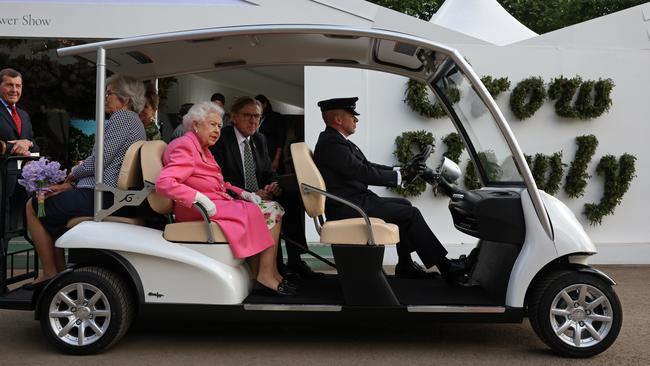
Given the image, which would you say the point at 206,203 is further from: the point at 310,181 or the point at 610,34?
the point at 610,34

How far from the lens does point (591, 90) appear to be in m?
9.99

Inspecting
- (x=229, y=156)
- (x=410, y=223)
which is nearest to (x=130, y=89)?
(x=229, y=156)

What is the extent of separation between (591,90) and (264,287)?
6500 millimetres

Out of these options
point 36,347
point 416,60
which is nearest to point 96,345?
point 36,347

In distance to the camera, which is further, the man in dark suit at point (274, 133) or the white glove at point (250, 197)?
the man in dark suit at point (274, 133)

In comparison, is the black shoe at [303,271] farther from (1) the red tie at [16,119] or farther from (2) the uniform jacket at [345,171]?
(1) the red tie at [16,119]

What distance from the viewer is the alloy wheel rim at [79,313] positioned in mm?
4805

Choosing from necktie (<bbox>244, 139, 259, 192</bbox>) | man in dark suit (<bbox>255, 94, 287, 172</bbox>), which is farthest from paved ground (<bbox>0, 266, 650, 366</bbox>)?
man in dark suit (<bbox>255, 94, 287, 172</bbox>)

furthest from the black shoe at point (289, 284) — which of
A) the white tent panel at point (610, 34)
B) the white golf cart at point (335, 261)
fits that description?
the white tent panel at point (610, 34)

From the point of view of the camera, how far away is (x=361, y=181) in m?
5.39

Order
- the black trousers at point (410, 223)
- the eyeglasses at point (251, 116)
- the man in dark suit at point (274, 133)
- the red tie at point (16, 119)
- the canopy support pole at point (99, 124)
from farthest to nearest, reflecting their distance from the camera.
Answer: the man in dark suit at point (274, 133) < the red tie at point (16, 119) < the eyeglasses at point (251, 116) < the black trousers at point (410, 223) < the canopy support pole at point (99, 124)

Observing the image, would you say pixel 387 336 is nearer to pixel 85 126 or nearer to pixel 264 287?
pixel 264 287

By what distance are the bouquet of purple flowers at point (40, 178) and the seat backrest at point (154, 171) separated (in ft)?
2.31

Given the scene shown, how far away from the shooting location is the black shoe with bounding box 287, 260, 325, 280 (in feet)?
19.7
